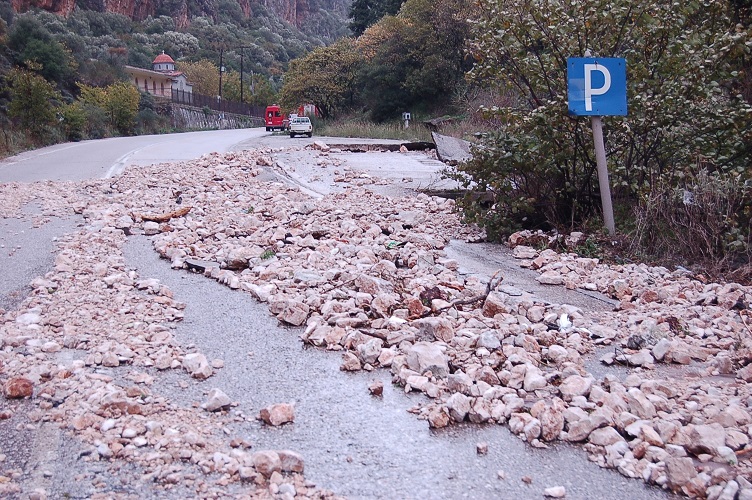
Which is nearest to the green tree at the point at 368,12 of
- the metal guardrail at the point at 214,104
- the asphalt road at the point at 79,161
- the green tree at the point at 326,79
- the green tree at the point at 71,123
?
the green tree at the point at 326,79

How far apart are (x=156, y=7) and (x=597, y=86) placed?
109 m

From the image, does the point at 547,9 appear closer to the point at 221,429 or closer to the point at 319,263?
the point at 319,263

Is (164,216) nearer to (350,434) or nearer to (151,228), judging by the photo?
(151,228)

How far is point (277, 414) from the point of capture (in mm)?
3830

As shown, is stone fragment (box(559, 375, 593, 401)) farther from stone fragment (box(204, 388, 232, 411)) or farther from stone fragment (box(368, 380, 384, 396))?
stone fragment (box(204, 388, 232, 411))

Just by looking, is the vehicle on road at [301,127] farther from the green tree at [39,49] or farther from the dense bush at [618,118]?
the dense bush at [618,118]

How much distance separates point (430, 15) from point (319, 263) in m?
33.6

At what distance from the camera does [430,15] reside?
3781 cm

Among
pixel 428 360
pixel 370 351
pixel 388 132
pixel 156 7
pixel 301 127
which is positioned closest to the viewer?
pixel 428 360

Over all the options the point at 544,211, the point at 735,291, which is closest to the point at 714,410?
the point at 735,291

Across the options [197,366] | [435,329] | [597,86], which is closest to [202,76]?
[597,86]

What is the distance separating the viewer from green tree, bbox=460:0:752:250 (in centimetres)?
768

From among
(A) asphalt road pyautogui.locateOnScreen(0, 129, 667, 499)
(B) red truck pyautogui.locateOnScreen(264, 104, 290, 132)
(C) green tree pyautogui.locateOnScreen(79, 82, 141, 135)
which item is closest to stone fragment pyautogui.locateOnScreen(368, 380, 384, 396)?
(A) asphalt road pyautogui.locateOnScreen(0, 129, 667, 499)

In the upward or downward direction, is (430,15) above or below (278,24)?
below
